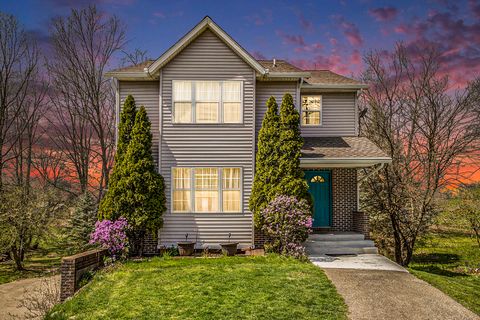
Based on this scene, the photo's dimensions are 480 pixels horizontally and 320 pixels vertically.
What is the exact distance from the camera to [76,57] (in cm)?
2456

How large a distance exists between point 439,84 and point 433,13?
351 cm


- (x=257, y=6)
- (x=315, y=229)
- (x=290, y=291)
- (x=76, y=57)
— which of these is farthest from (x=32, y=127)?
(x=290, y=291)

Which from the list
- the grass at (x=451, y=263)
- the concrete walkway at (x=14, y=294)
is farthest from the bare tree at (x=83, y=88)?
the grass at (x=451, y=263)

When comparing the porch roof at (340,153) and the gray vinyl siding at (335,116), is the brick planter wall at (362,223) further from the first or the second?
the gray vinyl siding at (335,116)

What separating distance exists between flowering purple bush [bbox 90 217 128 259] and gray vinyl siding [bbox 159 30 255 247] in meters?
1.98

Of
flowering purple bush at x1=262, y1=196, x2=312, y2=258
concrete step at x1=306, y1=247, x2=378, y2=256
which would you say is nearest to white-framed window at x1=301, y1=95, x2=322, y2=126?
flowering purple bush at x1=262, y1=196, x2=312, y2=258

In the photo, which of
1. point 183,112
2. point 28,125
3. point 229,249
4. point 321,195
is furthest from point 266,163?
point 28,125

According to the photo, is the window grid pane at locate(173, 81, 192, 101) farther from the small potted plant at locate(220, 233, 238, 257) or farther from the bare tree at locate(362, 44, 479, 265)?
the bare tree at locate(362, 44, 479, 265)

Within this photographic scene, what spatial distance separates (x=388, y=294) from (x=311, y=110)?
8.68 m

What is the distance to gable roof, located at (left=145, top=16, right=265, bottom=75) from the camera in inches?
509

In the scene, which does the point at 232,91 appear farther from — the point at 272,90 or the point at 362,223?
the point at 362,223

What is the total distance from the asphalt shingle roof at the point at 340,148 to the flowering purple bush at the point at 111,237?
674 cm

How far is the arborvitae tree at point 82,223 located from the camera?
1750 centimetres

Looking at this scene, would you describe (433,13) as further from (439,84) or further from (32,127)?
(32,127)
